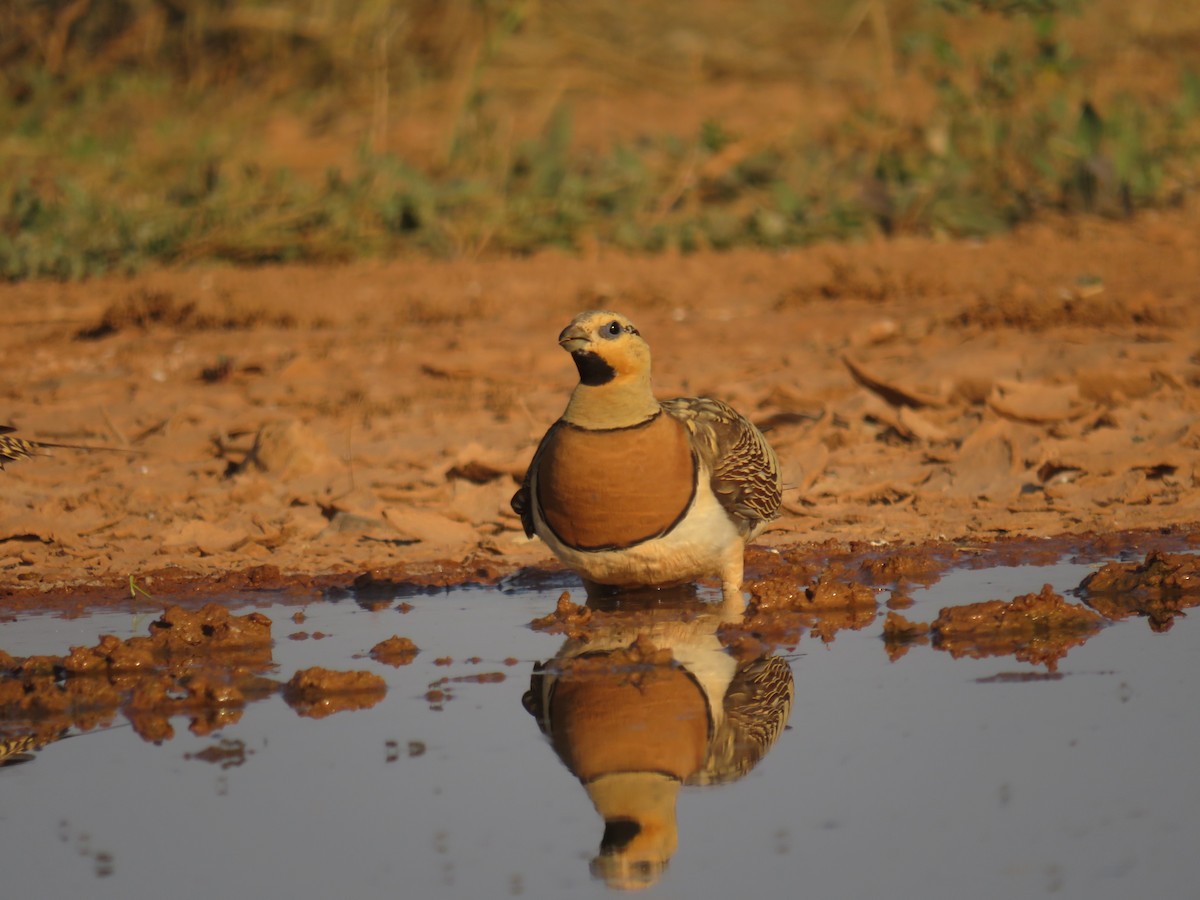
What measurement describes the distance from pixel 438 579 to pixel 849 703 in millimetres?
2137

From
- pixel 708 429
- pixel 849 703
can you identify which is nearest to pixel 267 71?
pixel 708 429

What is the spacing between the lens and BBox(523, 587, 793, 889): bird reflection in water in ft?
12.1

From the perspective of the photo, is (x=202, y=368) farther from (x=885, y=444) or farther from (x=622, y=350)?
(x=622, y=350)

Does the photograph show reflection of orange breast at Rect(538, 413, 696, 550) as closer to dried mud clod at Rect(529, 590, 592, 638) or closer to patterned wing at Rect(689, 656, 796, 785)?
dried mud clod at Rect(529, 590, 592, 638)

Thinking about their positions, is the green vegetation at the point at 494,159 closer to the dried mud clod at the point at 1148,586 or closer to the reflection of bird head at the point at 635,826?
the dried mud clod at the point at 1148,586

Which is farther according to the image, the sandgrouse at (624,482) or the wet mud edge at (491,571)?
the wet mud edge at (491,571)

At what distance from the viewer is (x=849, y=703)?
4516 millimetres

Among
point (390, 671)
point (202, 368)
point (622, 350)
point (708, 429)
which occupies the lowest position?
point (202, 368)

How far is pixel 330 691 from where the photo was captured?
15.4 feet

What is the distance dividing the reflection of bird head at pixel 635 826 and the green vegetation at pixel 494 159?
817 cm

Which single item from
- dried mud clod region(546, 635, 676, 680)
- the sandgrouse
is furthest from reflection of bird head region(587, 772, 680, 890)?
the sandgrouse

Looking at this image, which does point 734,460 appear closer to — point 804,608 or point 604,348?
point 804,608

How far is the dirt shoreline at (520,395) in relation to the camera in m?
6.83

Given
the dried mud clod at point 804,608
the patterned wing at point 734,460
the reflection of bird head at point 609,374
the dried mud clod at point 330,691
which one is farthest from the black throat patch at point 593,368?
the dried mud clod at point 330,691
